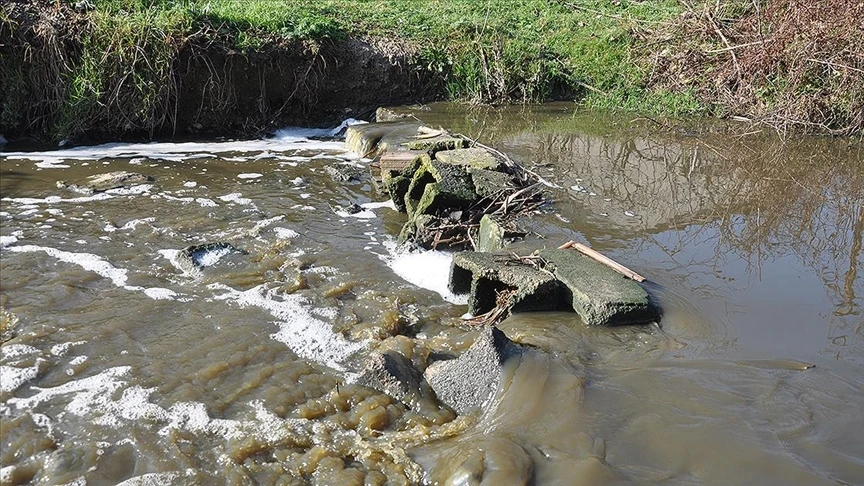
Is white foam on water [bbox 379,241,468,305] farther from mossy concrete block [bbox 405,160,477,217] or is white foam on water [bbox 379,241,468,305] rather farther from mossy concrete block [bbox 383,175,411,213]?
mossy concrete block [bbox 383,175,411,213]

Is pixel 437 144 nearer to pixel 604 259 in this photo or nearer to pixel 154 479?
pixel 604 259

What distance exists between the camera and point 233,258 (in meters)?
5.05

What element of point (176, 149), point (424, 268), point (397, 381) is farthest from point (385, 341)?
point (176, 149)

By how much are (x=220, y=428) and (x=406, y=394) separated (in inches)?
33.9

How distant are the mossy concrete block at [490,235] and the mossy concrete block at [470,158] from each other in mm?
1106

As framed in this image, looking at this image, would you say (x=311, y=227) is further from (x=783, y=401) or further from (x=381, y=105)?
(x=381, y=105)

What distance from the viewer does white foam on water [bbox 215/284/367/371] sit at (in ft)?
12.7

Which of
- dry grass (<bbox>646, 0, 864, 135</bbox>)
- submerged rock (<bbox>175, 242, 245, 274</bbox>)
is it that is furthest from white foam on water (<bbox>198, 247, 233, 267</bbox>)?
dry grass (<bbox>646, 0, 864, 135</bbox>)

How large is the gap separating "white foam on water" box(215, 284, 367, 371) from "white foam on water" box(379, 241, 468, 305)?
809 mm

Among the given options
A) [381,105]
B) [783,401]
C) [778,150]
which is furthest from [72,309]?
[778,150]

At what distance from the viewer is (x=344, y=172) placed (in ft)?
24.0

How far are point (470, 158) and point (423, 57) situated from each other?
4.10 m

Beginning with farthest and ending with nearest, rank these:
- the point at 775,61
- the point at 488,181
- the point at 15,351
Result: 1. the point at 775,61
2. the point at 488,181
3. the point at 15,351

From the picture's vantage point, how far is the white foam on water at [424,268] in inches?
187
